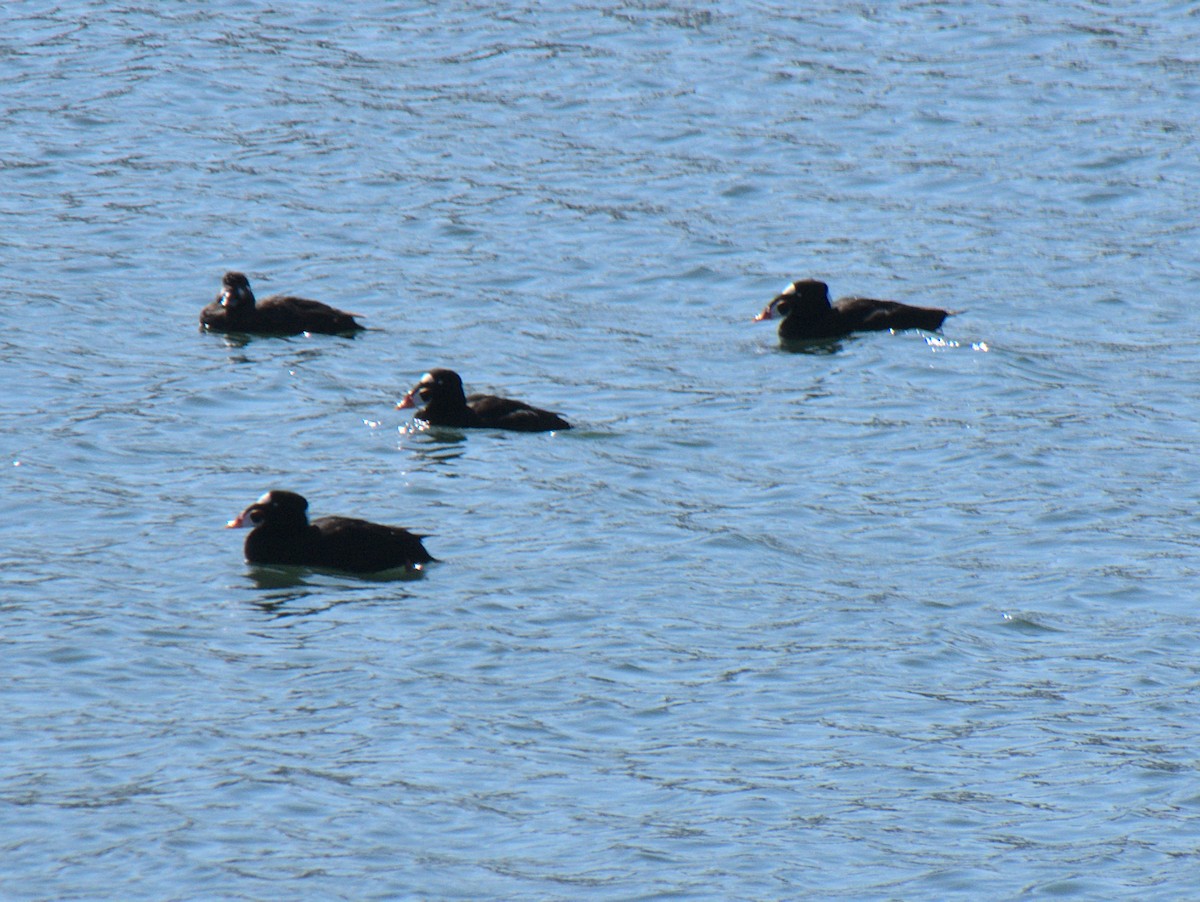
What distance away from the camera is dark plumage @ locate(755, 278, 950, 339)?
835 inches

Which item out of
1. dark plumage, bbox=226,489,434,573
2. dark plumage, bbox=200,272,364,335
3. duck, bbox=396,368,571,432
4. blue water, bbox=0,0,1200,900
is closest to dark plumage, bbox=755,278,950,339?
blue water, bbox=0,0,1200,900

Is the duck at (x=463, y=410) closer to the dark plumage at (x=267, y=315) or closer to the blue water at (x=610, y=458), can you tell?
the blue water at (x=610, y=458)

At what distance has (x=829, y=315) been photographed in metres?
21.4

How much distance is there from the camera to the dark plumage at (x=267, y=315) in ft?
Answer: 68.1

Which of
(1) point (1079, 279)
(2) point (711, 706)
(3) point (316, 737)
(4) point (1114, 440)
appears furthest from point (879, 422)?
(3) point (316, 737)

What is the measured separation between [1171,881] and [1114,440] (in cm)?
782

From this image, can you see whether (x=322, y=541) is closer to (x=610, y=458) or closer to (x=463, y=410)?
(x=610, y=458)

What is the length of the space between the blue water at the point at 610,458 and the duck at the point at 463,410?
1.09 feet

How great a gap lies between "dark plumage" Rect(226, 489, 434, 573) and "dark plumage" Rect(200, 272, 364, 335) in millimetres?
5794

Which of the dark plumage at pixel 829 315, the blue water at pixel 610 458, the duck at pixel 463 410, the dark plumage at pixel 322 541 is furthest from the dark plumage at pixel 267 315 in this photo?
the dark plumage at pixel 322 541

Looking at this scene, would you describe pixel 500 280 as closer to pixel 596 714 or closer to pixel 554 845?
pixel 596 714

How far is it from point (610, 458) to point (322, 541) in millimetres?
3405

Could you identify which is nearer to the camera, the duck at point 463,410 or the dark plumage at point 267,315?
the duck at point 463,410

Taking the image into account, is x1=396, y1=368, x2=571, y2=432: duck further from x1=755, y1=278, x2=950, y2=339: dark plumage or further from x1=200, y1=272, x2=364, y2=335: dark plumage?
x1=755, y1=278, x2=950, y2=339: dark plumage
